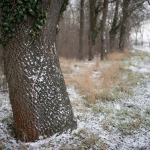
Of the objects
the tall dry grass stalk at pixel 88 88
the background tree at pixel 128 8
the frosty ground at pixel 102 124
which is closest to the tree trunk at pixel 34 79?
the frosty ground at pixel 102 124

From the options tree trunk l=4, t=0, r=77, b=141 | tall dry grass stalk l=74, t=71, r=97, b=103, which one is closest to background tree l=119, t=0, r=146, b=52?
tall dry grass stalk l=74, t=71, r=97, b=103

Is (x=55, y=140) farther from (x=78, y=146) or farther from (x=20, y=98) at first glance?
(x=20, y=98)

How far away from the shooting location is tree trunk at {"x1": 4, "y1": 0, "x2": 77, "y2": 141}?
69.6 inches

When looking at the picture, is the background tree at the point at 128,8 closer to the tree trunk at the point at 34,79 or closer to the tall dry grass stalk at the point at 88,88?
the tall dry grass stalk at the point at 88,88

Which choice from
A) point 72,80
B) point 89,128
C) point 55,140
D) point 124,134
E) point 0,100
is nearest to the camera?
point 55,140

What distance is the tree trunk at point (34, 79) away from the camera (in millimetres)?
1769

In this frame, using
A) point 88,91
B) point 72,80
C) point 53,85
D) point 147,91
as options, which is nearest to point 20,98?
point 53,85

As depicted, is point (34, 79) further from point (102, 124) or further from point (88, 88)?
point (88, 88)

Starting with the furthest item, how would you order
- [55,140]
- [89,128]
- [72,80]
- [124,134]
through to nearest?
[72,80], [89,128], [124,134], [55,140]

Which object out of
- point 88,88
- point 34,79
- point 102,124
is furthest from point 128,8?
point 34,79

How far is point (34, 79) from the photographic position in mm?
1819

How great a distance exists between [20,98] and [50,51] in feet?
2.71

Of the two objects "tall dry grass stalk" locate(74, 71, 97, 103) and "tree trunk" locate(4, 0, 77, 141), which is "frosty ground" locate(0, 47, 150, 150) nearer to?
"tall dry grass stalk" locate(74, 71, 97, 103)

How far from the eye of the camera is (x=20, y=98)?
6.03ft
